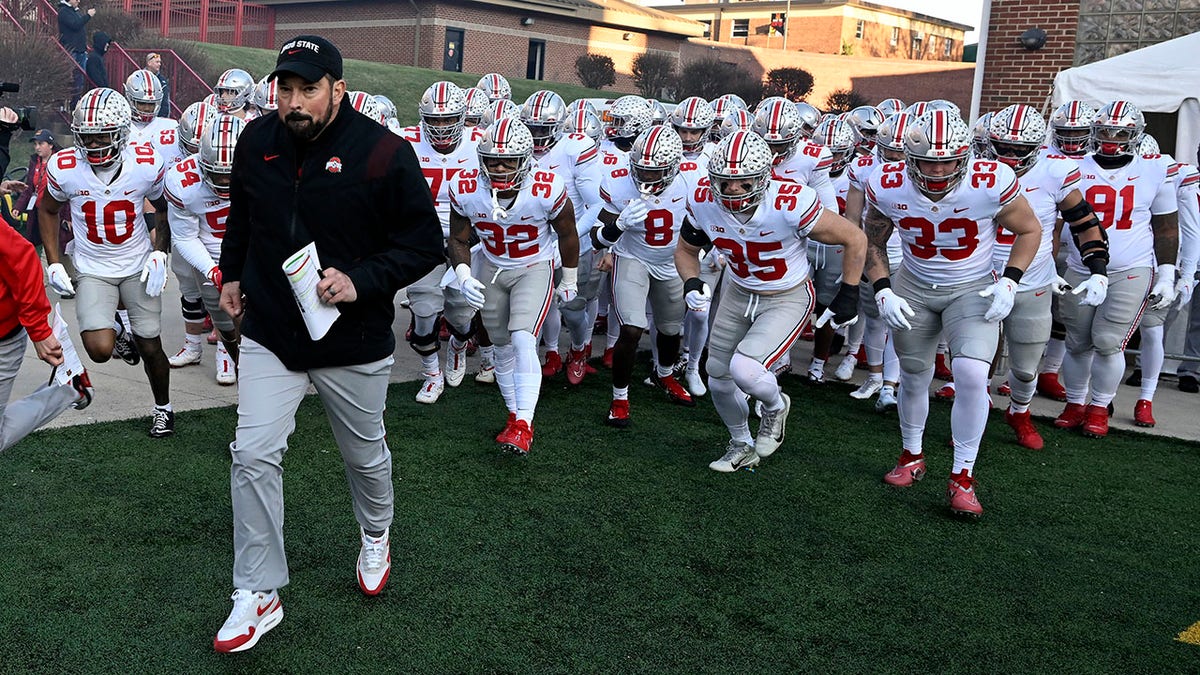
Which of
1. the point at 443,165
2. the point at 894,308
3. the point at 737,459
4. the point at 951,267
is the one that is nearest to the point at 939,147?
the point at 951,267

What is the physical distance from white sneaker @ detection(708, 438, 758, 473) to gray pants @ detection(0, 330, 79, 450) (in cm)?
315

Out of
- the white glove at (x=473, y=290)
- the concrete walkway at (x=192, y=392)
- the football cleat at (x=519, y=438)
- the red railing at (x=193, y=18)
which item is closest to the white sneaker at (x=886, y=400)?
the concrete walkway at (x=192, y=392)

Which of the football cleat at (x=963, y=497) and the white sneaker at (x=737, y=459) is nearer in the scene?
the football cleat at (x=963, y=497)

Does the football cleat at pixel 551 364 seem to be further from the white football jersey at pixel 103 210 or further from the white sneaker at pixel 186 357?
the white football jersey at pixel 103 210

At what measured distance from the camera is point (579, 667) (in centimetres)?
364

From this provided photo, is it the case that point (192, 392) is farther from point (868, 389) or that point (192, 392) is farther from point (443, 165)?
point (868, 389)

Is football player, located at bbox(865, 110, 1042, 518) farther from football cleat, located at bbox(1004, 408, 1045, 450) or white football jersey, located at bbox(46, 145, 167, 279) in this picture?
white football jersey, located at bbox(46, 145, 167, 279)

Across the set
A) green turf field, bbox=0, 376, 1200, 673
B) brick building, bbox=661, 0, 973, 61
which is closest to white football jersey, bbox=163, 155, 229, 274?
green turf field, bbox=0, 376, 1200, 673

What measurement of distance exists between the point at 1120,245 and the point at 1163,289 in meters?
0.38

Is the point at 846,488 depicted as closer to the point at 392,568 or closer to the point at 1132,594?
the point at 1132,594

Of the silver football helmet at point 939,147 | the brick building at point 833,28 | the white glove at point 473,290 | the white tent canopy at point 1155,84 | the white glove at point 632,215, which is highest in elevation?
the brick building at point 833,28

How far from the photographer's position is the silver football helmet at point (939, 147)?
5.12m

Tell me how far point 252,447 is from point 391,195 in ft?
2.96

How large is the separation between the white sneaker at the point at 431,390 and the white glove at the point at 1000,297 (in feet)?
11.2
